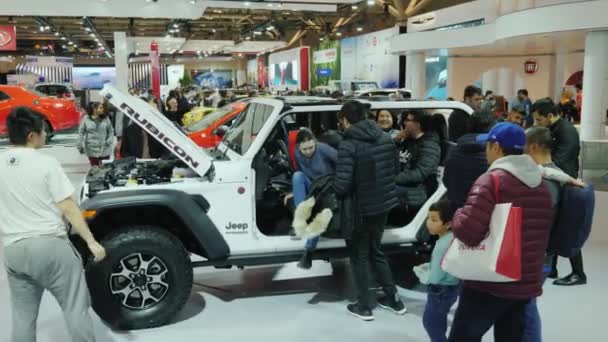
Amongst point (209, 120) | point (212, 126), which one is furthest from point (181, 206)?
point (209, 120)

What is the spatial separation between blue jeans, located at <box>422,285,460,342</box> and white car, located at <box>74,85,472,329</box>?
48.2 inches

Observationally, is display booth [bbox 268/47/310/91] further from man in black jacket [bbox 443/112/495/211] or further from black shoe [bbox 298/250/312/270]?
man in black jacket [bbox 443/112/495/211]

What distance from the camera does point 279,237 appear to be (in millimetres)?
4539

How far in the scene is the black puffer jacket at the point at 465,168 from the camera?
389 cm

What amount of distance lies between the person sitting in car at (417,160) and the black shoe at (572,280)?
1.43 metres

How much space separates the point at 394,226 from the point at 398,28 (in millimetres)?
18872

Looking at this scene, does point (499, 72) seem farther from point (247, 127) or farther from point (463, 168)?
point (463, 168)

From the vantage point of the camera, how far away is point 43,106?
14680mm

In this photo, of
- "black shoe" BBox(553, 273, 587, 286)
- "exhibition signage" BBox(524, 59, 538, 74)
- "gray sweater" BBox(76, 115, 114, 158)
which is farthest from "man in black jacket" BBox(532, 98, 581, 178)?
"exhibition signage" BBox(524, 59, 538, 74)

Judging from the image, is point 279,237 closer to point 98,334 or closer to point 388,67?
point 98,334

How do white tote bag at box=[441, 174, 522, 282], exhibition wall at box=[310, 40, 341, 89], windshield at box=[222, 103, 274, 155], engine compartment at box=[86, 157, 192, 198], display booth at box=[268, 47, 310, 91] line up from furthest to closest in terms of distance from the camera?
exhibition wall at box=[310, 40, 341, 89] < display booth at box=[268, 47, 310, 91] < windshield at box=[222, 103, 274, 155] < engine compartment at box=[86, 157, 192, 198] < white tote bag at box=[441, 174, 522, 282]

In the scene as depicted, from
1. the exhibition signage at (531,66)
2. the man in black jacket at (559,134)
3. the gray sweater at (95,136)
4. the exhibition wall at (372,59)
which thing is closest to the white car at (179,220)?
the man in black jacket at (559,134)

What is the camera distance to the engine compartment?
4.33m

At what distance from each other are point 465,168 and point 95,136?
19.4 feet
